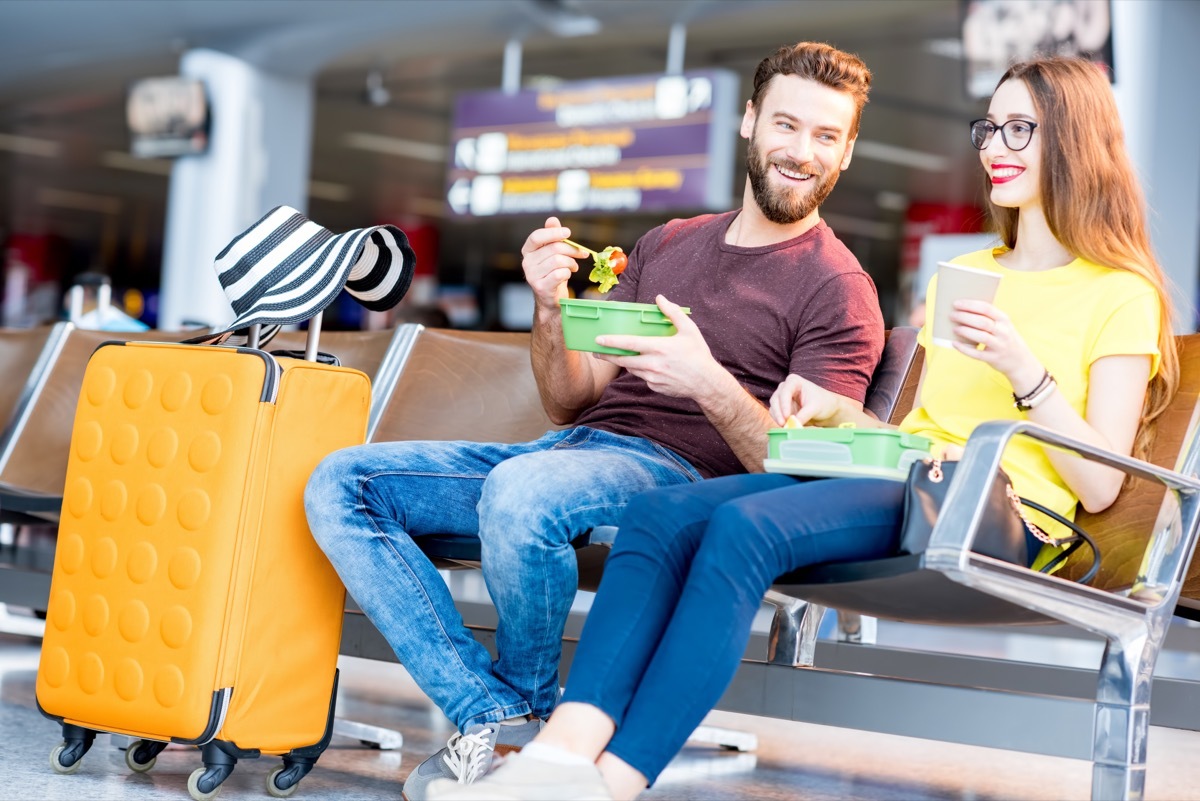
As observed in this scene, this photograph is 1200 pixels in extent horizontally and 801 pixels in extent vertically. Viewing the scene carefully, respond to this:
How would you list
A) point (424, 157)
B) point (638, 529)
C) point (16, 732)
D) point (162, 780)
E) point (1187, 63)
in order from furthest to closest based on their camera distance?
1. point (424, 157)
2. point (1187, 63)
3. point (16, 732)
4. point (162, 780)
5. point (638, 529)

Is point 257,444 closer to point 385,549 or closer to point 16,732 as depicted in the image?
point 385,549

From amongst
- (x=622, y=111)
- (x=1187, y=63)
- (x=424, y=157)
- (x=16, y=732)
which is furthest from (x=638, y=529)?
(x=424, y=157)

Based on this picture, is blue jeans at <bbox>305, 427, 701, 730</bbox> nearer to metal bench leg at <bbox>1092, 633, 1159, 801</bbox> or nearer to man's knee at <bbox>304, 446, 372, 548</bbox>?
man's knee at <bbox>304, 446, 372, 548</bbox>

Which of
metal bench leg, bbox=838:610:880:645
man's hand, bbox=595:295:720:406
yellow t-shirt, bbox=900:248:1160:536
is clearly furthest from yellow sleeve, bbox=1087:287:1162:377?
metal bench leg, bbox=838:610:880:645

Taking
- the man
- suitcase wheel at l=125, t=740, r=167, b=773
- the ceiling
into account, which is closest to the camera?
the man

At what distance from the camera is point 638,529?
1.80 metres

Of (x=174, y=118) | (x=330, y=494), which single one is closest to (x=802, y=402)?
(x=330, y=494)

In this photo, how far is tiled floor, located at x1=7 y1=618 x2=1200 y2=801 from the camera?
7.64 feet

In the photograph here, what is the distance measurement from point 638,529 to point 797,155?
0.86 metres

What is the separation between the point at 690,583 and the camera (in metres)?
1.71

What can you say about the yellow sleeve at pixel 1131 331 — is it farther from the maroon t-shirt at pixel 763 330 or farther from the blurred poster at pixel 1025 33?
the blurred poster at pixel 1025 33

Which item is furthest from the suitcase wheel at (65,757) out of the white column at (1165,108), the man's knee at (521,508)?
the white column at (1165,108)

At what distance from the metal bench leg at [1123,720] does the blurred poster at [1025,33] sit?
11.5 feet

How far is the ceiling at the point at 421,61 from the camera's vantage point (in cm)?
722
